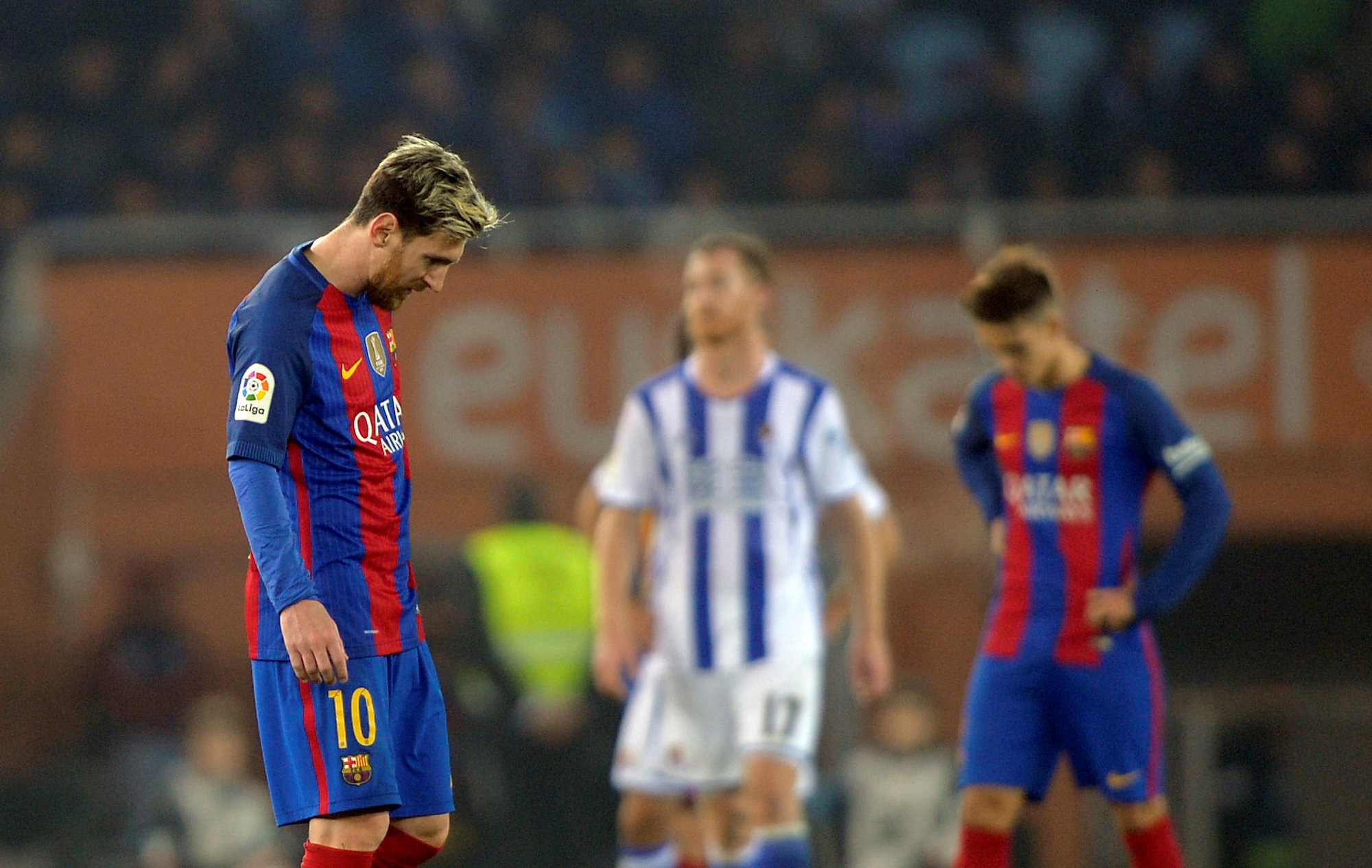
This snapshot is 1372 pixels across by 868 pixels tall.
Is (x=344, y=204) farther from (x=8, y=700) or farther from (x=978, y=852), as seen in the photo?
(x=978, y=852)

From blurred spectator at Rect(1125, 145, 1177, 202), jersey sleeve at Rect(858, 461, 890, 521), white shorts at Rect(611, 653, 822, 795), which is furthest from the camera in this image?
blurred spectator at Rect(1125, 145, 1177, 202)

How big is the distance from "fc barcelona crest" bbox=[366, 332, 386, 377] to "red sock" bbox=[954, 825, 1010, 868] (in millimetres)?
2235

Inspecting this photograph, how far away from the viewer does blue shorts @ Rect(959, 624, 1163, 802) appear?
478 cm

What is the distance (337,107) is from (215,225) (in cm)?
287


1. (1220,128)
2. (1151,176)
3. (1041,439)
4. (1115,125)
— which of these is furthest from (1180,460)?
(1220,128)

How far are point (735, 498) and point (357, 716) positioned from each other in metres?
2.40

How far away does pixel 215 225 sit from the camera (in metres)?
8.27

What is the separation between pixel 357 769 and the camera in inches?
136

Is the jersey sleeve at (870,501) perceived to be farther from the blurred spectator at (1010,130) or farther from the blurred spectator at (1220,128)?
the blurred spectator at (1220,128)

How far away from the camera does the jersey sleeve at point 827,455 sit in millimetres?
5758

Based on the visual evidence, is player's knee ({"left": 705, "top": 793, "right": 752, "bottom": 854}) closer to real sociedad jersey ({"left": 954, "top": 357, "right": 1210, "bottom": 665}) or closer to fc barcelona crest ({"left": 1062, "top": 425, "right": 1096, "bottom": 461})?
real sociedad jersey ({"left": 954, "top": 357, "right": 1210, "bottom": 665})

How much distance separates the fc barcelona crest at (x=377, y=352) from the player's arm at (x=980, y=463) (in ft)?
7.07

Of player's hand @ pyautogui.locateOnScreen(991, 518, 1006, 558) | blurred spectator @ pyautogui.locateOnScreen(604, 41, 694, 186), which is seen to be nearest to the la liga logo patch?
player's hand @ pyautogui.locateOnScreen(991, 518, 1006, 558)

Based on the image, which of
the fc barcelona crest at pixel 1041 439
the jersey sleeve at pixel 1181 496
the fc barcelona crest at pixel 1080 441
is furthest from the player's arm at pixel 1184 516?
the fc barcelona crest at pixel 1041 439
